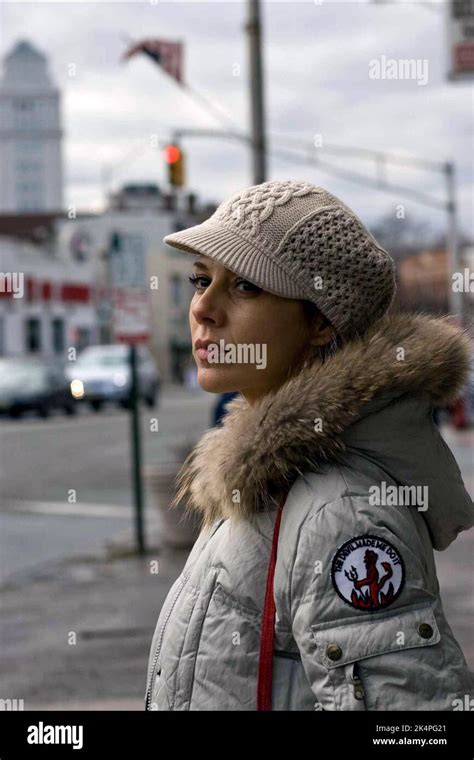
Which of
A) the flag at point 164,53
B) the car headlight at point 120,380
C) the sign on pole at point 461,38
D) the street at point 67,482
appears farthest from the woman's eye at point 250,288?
the car headlight at point 120,380

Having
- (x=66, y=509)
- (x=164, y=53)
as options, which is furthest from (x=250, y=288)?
(x=66, y=509)

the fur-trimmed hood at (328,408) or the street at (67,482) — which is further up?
the fur-trimmed hood at (328,408)

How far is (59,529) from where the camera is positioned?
11711mm

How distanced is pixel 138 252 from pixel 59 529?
303 cm

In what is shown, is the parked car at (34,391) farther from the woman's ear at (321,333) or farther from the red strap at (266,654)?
the red strap at (266,654)

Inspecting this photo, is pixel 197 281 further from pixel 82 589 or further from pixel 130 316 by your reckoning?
pixel 130 316

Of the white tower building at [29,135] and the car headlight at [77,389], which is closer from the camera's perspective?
the car headlight at [77,389]

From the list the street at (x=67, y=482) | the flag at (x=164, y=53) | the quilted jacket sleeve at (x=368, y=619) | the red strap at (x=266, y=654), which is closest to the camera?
the quilted jacket sleeve at (x=368, y=619)

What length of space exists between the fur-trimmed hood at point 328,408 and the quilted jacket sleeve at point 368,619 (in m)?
0.14

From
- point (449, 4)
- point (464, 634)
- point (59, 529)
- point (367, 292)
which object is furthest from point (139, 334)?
point (367, 292)

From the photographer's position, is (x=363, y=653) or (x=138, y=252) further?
(x=138, y=252)

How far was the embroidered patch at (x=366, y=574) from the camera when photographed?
1.64 m
